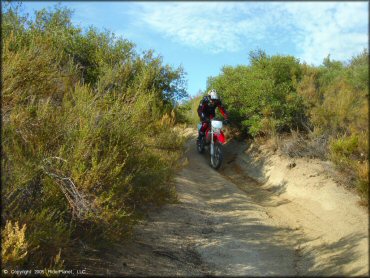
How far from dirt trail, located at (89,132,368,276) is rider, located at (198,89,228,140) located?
8.78 feet

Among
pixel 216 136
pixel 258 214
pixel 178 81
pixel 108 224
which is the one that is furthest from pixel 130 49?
pixel 108 224

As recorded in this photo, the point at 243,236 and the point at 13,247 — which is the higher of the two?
the point at 13,247

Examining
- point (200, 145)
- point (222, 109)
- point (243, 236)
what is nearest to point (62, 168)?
point (243, 236)

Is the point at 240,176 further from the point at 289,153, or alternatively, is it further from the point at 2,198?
the point at 2,198

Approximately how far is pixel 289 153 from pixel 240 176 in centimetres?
182

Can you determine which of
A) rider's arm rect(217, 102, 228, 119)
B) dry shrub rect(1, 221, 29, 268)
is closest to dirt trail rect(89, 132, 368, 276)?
dry shrub rect(1, 221, 29, 268)

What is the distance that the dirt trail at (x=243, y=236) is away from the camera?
3.84 m

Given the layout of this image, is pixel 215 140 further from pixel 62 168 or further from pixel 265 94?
pixel 62 168

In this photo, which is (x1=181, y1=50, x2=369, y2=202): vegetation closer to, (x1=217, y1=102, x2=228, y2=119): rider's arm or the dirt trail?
(x1=217, y1=102, x2=228, y2=119): rider's arm

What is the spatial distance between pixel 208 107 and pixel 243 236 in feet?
21.0

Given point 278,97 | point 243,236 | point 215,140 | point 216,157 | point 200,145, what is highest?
point 278,97

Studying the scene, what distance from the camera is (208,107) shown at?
40.4 ft

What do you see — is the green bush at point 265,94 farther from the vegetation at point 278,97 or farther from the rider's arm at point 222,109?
the rider's arm at point 222,109

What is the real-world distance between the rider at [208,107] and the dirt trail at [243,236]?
2676 mm
